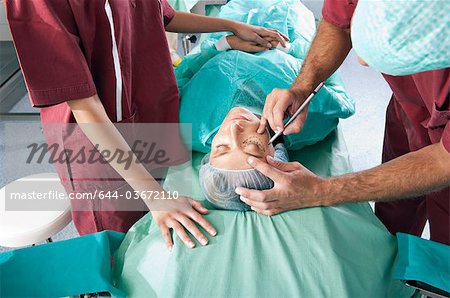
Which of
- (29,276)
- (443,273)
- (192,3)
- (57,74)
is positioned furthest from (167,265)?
(192,3)

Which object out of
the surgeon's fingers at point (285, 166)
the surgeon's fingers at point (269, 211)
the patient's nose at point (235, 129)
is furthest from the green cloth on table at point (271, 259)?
the patient's nose at point (235, 129)

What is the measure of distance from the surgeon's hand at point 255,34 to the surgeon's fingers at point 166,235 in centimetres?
88

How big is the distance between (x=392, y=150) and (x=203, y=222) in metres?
0.86

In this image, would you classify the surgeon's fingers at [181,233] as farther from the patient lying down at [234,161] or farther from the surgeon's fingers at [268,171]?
the surgeon's fingers at [268,171]

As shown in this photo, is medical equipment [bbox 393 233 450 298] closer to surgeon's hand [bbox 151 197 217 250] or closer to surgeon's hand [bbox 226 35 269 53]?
surgeon's hand [bbox 151 197 217 250]

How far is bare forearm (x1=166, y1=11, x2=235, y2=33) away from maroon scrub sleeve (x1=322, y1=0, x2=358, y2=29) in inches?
17.5

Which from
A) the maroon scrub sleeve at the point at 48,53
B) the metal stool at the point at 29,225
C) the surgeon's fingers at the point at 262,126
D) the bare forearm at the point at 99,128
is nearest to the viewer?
the maroon scrub sleeve at the point at 48,53

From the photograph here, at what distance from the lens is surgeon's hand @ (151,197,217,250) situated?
43.8 inches

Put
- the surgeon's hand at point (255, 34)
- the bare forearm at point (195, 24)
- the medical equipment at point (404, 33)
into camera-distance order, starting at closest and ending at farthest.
Answer: the medical equipment at point (404, 33) → the bare forearm at point (195, 24) → the surgeon's hand at point (255, 34)

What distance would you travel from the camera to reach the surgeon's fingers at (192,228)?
1.11m

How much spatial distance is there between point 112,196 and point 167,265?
41cm

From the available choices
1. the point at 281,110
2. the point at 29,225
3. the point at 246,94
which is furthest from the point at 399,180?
the point at 29,225

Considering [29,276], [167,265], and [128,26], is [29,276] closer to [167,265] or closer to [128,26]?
[167,265]

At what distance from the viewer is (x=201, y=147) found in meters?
1.55
